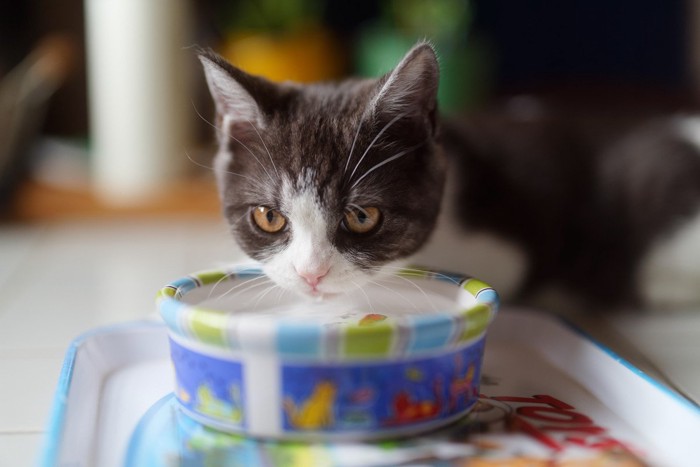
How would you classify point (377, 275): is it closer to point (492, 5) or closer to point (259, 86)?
point (259, 86)

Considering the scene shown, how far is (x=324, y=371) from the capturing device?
91 centimetres

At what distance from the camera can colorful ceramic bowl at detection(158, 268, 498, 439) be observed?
90 cm

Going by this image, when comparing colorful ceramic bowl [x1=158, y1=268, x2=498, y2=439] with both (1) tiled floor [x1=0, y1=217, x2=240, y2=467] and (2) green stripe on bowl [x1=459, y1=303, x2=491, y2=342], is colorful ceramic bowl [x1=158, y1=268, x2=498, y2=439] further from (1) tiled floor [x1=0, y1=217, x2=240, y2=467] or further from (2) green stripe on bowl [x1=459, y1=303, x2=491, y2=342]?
(1) tiled floor [x1=0, y1=217, x2=240, y2=467]

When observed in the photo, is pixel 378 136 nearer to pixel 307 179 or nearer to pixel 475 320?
pixel 307 179

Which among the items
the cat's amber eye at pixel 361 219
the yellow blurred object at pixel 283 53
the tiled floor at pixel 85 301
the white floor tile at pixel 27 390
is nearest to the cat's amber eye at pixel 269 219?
the cat's amber eye at pixel 361 219

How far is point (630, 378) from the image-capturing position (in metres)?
1.12

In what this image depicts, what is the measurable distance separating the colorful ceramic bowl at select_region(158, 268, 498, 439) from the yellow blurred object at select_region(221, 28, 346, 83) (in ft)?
7.05

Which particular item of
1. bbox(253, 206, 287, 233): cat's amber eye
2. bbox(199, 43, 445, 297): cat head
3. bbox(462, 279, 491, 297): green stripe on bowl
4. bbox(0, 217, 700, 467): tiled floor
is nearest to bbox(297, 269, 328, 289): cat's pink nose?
bbox(199, 43, 445, 297): cat head

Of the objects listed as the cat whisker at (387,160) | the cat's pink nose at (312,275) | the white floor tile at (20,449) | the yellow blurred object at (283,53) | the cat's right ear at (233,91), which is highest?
the yellow blurred object at (283,53)

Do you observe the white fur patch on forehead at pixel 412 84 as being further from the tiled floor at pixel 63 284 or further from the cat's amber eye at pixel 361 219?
the tiled floor at pixel 63 284

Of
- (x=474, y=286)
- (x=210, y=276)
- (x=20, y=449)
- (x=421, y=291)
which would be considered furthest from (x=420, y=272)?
(x=20, y=449)

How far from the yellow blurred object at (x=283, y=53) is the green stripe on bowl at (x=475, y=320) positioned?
7.09ft

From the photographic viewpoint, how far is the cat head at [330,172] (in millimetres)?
1177

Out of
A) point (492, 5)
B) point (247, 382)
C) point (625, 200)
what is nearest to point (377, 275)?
point (247, 382)
